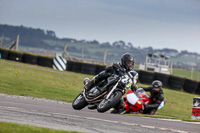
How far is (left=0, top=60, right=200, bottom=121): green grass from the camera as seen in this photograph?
16.2 m

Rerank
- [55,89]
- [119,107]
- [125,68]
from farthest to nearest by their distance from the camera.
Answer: [55,89] → [119,107] → [125,68]

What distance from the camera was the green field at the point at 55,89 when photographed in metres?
16.2

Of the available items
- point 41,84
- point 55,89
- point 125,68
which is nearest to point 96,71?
point 41,84

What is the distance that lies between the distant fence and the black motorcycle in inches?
655

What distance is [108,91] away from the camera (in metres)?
10.1

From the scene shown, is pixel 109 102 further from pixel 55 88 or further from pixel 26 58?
pixel 26 58

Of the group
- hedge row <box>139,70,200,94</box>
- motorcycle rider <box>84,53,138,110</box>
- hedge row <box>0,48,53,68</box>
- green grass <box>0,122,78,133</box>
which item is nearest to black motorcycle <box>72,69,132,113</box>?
motorcycle rider <box>84,53,138,110</box>

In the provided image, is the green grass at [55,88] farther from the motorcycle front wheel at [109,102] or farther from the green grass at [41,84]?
the motorcycle front wheel at [109,102]

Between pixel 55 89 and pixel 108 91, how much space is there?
361 inches

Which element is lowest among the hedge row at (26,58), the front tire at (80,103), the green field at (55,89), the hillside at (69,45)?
the green field at (55,89)

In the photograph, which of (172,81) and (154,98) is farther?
(172,81)

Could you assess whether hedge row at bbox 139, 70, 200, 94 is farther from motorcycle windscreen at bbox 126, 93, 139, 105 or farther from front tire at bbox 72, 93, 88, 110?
front tire at bbox 72, 93, 88, 110

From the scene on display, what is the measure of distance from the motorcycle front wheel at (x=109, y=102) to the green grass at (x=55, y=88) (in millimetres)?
4633

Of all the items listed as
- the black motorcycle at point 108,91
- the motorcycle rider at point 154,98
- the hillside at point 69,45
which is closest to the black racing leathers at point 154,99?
the motorcycle rider at point 154,98
